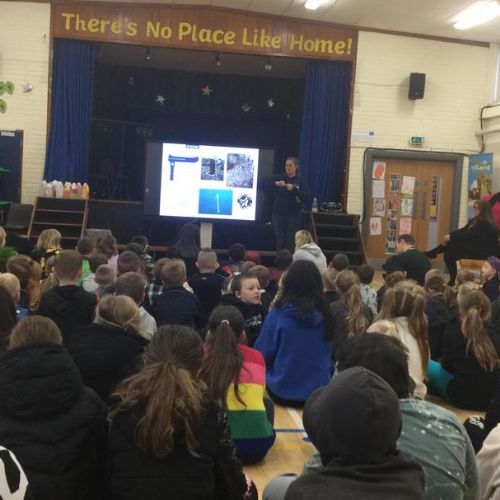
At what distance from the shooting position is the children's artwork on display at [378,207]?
35.3 ft

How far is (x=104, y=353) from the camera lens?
2.94m

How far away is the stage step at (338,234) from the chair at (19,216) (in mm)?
4185

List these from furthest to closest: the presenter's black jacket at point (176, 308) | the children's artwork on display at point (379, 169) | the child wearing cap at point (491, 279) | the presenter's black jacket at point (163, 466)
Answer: the children's artwork on display at point (379, 169), the child wearing cap at point (491, 279), the presenter's black jacket at point (176, 308), the presenter's black jacket at point (163, 466)

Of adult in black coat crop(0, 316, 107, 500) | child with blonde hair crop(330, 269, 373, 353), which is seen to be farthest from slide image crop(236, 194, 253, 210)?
adult in black coat crop(0, 316, 107, 500)

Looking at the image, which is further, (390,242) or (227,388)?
(390,242)

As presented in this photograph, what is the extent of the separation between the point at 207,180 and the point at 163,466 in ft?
26.4

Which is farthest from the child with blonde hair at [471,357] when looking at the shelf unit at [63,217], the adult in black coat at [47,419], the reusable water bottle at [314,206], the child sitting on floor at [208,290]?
the shelf unit at [63,217]

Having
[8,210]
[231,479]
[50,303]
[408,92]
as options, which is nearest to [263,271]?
[50,303]

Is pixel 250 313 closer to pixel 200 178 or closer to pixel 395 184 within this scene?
pixel 200 178

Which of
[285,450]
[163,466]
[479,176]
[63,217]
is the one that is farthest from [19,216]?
[163,466]

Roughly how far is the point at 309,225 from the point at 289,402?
6139 mm

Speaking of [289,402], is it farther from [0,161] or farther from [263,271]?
[0,161]

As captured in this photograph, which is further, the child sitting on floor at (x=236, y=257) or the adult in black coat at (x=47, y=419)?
the child sitting on floor at (x=236, y=257)

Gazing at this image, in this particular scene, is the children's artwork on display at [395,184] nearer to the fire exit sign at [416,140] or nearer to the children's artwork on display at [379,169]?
the children's artwork on display at [379,169]
